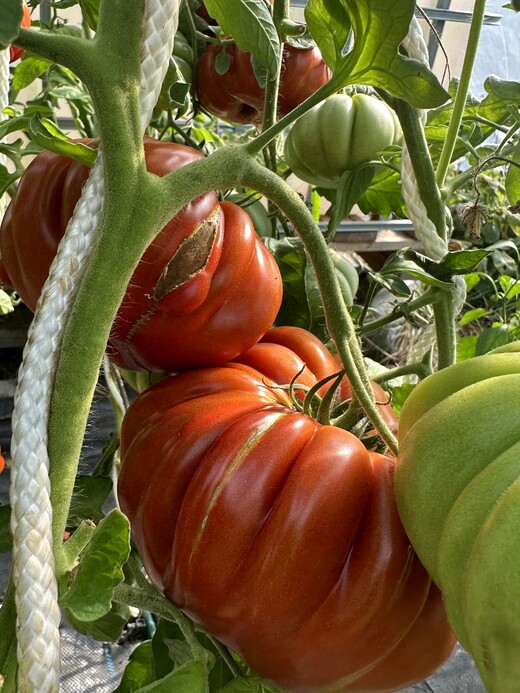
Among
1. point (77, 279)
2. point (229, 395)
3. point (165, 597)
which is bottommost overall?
point (165, 597)

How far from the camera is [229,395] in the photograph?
17.1 inches

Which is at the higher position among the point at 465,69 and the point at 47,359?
the point at 465,69

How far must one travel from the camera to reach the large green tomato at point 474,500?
0.26 metres

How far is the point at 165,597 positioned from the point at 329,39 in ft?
1.08

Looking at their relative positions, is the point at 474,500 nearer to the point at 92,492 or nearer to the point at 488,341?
the point at 92,492

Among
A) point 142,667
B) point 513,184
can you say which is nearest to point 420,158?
point 513,184

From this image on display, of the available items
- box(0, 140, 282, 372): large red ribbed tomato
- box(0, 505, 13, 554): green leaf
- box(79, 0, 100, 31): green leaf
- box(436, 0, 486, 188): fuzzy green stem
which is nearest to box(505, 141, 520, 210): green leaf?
box(436, 0, 486, 188): fuzzy green stem

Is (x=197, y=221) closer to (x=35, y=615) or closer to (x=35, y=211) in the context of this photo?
(x=35, y=211)

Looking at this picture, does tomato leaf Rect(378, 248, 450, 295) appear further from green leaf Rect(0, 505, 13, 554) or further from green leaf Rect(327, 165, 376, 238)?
green leaf Rect(0, 505, 13, 554)

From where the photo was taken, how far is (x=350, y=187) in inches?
25.5

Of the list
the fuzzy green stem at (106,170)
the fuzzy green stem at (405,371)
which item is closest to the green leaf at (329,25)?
the fuzzy green stem at (106,170)

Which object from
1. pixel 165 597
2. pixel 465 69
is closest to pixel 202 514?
pixel 165 597

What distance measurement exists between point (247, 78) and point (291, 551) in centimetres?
62

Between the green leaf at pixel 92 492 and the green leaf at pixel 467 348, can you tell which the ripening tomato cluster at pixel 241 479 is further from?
the green leaf at pixel 467 348
